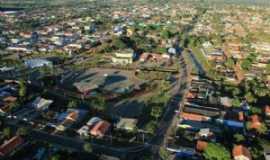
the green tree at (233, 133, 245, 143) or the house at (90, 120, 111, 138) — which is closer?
the green tree at (233, 133, 245, 143)

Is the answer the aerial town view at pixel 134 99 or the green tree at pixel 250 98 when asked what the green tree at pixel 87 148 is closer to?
the aerial town view at pixel 134 99

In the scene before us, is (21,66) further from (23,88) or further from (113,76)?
(113,76)

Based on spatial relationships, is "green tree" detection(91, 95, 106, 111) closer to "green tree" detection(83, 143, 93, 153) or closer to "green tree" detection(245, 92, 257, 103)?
"green tree" detection(83, 143, 93, 153)

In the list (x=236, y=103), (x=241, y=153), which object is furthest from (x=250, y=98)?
(x=241, y=153)

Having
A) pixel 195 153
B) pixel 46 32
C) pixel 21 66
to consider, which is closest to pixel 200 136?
pixel 195 153

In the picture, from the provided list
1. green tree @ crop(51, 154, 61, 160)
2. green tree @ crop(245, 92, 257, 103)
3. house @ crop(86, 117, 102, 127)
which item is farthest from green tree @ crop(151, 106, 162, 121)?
green tree @ crop(245, 92, 257, 103)
